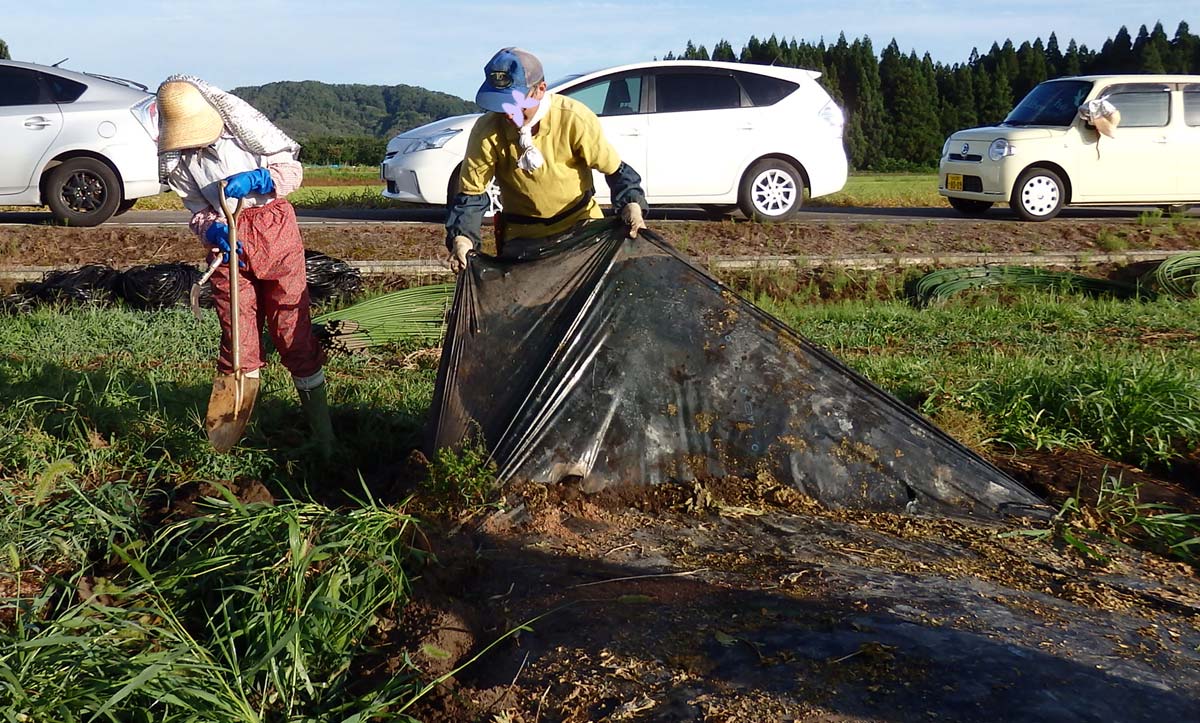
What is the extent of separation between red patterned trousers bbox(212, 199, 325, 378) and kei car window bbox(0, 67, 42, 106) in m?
7.36

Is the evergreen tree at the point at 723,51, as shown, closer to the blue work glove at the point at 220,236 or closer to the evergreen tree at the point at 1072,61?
the evergreen tree at the point at 1072,61

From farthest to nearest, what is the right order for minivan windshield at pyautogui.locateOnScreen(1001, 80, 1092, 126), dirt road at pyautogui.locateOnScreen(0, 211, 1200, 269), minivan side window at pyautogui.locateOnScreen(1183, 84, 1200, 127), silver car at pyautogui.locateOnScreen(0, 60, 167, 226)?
1. minivan side window at pyautogui.locateOnScreen(1183, 84, 1200, 127)
2. minivan windshield at pyautogui.locateOnScreen(1001, 80, 1092, 126)
3. silver car at pyautogui.locateOnScreen(0, 60, 167, 226)
4. dirt road at pyautogui.locateOnScreen(0, 211, 1200, 269)

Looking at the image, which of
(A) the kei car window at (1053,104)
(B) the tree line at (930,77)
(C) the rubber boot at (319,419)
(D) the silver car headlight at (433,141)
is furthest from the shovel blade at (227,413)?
(B) the tree line at (930,77)

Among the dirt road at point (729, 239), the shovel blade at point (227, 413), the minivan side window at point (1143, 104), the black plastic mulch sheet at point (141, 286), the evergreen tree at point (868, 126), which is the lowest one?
the shovel blade at point (227, 413)

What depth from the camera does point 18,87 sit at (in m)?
10.2

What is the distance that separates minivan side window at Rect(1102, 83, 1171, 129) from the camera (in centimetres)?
1237

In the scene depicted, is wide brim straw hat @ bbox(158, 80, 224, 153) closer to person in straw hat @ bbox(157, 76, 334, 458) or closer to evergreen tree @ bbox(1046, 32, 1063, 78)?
person in straw hat @ bbox(157, 76, 334, 458)

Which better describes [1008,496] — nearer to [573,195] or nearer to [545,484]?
[545,484]

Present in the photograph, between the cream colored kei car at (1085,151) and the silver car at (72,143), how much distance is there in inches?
339

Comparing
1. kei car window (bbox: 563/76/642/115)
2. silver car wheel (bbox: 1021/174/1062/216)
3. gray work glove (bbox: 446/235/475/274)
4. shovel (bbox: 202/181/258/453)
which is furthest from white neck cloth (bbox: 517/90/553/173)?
silver car wheel (bbox: 1021/174/1062/216)

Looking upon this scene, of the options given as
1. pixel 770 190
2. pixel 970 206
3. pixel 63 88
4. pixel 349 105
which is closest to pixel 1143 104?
pixel 970 206

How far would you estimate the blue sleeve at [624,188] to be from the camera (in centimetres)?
402

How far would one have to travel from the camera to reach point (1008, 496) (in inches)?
150

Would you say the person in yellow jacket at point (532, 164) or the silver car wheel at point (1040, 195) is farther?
the silver car wheel at point (1040, 195)
